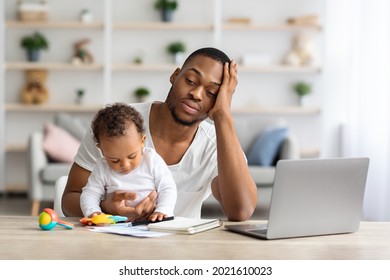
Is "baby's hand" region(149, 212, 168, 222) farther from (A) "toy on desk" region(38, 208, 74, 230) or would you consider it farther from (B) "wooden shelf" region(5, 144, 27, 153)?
(B) "wooden shelf" region(5, 144, 27, 153)

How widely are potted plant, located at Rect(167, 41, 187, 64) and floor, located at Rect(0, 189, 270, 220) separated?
1616 millimetres

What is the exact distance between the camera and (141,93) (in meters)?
7.33

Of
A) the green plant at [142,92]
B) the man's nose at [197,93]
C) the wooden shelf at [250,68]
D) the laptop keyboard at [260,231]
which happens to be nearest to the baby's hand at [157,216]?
the laptop keyboard at [260,231]

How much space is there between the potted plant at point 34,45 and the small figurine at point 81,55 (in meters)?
0.29

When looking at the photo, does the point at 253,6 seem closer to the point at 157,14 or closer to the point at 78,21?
the point at 157,14

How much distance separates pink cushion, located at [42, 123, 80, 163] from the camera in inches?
239

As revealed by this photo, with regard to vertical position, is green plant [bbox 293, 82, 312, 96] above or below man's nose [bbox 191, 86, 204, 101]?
below

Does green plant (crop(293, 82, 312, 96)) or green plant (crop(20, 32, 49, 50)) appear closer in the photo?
green plant (crop(20, 32, 49, 50))

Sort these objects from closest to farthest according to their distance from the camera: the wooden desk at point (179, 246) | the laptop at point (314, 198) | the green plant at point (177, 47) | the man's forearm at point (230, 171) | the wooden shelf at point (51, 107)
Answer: the wooden desk at point (179, 246), the laptop at point (314, 198), the man's forearm at point (230, 171), the wooden shelf at point (51, 107), the green plant at point (177, 47)

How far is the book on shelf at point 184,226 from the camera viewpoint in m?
1.62

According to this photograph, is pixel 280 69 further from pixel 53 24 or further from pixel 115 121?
pixel 115 121

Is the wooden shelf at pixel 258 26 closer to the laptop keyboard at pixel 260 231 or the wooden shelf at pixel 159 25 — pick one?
the wooden shelf at pixel 159 25

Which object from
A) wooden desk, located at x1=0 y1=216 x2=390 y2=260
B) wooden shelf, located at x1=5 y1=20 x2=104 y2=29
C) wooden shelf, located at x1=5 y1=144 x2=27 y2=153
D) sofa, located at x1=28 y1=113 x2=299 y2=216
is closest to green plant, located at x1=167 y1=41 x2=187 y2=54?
wooden shelf, located at x1=5 y1=20 x2=104 y2=29

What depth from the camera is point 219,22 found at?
728 centimetres
